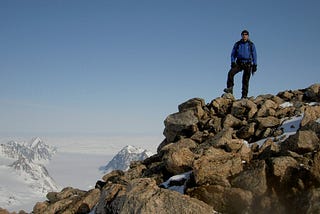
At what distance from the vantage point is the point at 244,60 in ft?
95.1

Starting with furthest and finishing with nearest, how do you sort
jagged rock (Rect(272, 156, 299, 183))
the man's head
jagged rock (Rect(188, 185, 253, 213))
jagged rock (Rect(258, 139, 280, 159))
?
the man's head, jagged rock (Rect(258, 139, 280, 159)), jagged rock (Rect(272, 156, 299, 183)), jagged rock (Rect(188, 185, 253, 213))

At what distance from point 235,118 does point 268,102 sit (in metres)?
2.44

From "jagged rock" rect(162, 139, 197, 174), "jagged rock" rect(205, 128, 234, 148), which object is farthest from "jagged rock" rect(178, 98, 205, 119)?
"jagged rock" rect(162, 139, 197, 174)

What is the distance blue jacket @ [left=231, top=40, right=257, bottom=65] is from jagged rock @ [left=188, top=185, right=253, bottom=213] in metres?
16.1

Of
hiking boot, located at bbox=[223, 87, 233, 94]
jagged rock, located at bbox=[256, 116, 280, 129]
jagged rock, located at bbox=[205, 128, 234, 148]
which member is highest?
hiking boot, located at bbox=[223, 87, 233, 94]

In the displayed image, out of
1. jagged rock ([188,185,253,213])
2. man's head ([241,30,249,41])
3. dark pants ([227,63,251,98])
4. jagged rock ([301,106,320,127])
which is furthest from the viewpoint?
dark pants ([227,63,251,98])

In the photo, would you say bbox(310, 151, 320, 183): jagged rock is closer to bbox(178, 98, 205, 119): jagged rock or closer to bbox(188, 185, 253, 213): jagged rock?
bbox(188, 185, 253, 213): jagged rock

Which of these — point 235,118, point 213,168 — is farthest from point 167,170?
point 235,118

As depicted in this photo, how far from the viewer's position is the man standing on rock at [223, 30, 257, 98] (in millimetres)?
28819

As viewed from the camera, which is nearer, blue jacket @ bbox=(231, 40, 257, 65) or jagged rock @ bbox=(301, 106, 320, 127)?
jagged rock @ bbox=(301, 106, 320, 127)

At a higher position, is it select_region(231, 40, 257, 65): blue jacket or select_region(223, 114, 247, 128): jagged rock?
select_region(231, 40, 257, 65): blue jacket

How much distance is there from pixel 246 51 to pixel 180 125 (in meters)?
7.98

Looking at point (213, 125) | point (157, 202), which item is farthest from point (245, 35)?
point (157, 202)

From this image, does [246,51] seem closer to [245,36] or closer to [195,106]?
[245,36]
